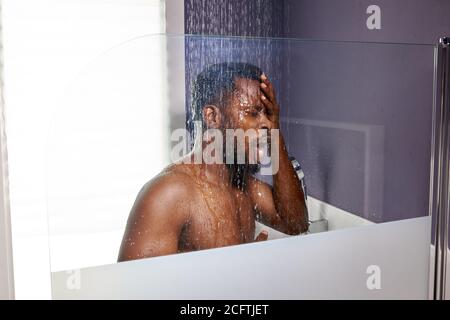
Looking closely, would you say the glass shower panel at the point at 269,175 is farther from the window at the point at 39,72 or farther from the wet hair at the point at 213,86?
the window at the point at 39,72

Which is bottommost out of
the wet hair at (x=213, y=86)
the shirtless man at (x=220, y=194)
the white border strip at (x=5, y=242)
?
the white border strip at (x=5, y=242)

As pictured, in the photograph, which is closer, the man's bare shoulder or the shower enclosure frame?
the man's bare shoulder

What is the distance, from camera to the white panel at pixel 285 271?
1.15 meters

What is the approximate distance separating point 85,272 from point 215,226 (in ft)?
1.11

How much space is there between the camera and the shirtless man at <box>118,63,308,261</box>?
115cm

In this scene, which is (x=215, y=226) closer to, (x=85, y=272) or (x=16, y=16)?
(x=85, y=272)

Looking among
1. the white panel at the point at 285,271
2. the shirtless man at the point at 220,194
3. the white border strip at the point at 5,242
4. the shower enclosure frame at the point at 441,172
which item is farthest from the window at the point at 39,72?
the shower enclosure frame at the point at 441,172

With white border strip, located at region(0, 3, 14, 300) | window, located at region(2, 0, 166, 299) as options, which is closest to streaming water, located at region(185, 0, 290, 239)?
window, located at region(2, 0, 166, 299)

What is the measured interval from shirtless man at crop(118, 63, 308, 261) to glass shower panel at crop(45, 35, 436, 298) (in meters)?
0.01

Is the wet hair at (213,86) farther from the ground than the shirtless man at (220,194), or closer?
farther from the ground

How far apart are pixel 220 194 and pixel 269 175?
144 mm

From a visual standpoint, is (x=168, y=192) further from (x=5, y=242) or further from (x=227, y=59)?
(x=5, y=242)

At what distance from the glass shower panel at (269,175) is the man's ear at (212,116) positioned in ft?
0.03

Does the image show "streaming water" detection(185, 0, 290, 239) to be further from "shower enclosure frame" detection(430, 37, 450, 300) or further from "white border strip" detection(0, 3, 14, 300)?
"white border strip" detection(0, 3, 14, 300)
